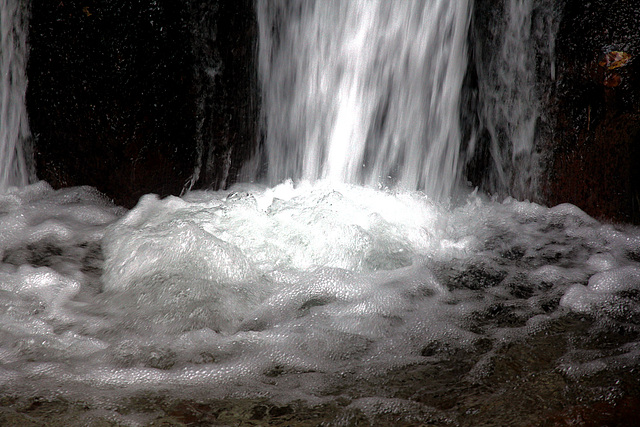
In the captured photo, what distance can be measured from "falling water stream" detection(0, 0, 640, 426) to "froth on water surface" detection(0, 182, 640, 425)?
11 mm

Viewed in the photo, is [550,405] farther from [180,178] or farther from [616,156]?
[180,178]

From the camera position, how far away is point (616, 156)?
373 centimetres

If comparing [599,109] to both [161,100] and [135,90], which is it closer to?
[161,100]

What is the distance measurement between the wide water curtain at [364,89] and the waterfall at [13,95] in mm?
1765

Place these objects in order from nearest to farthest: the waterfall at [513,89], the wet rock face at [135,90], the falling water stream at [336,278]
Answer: the falling water stream at [336,278] → the waterfall at [513,89] → the wet rock face at [135,90]

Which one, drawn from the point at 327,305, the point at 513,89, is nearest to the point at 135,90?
the point at 327,305

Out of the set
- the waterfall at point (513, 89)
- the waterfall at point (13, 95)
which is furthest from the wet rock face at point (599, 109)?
the waterfall at point (13, 95)

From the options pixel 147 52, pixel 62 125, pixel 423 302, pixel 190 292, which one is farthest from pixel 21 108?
pixel 423 302

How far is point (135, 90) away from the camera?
4.41 meters

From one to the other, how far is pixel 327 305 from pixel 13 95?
10.4 feet

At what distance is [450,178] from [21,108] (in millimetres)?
3266

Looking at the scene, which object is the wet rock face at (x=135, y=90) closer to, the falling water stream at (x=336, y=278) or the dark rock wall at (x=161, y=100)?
the dark rock wall at (x=161, y=100)

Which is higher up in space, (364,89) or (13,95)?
(364,89)

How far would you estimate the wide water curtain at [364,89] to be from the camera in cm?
436
